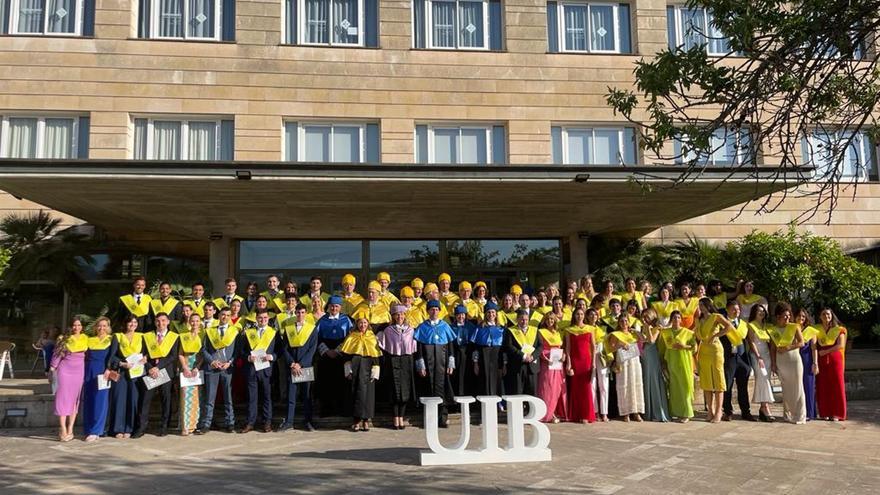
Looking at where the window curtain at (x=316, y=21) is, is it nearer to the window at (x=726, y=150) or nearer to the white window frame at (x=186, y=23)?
the white window frame at (x=186, y=23)

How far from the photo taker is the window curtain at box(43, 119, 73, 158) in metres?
16.2

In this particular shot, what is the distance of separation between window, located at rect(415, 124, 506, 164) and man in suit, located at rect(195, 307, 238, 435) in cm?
844

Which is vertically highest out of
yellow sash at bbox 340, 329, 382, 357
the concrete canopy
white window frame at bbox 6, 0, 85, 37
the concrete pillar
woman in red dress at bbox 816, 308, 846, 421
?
white window frame at bbox 6, 0, 85, 37

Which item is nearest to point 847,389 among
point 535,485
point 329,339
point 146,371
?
point 535,485

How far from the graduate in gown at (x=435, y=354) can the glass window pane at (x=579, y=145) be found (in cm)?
885

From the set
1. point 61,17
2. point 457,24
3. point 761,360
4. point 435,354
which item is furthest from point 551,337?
point 61,17

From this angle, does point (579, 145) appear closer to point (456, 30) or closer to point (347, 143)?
point (456, 30)

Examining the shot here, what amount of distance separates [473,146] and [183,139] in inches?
292

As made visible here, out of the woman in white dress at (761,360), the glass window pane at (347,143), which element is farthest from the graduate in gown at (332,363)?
the glass window pane at (347,143)

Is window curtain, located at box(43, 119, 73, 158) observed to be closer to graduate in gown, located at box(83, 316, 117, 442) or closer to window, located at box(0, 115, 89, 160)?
window, located at box(0, 115, 89, 160)

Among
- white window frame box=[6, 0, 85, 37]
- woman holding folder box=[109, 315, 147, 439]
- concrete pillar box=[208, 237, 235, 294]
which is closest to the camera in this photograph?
woman holding folder box=[109, 315, 147, 439]

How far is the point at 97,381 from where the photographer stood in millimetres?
9516

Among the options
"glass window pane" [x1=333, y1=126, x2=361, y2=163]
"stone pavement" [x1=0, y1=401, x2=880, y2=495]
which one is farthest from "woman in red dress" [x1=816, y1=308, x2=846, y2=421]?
"glass window pane" [x1=333, y1=126, x2=361, y2=163]

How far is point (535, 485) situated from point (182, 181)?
22.4 feet
